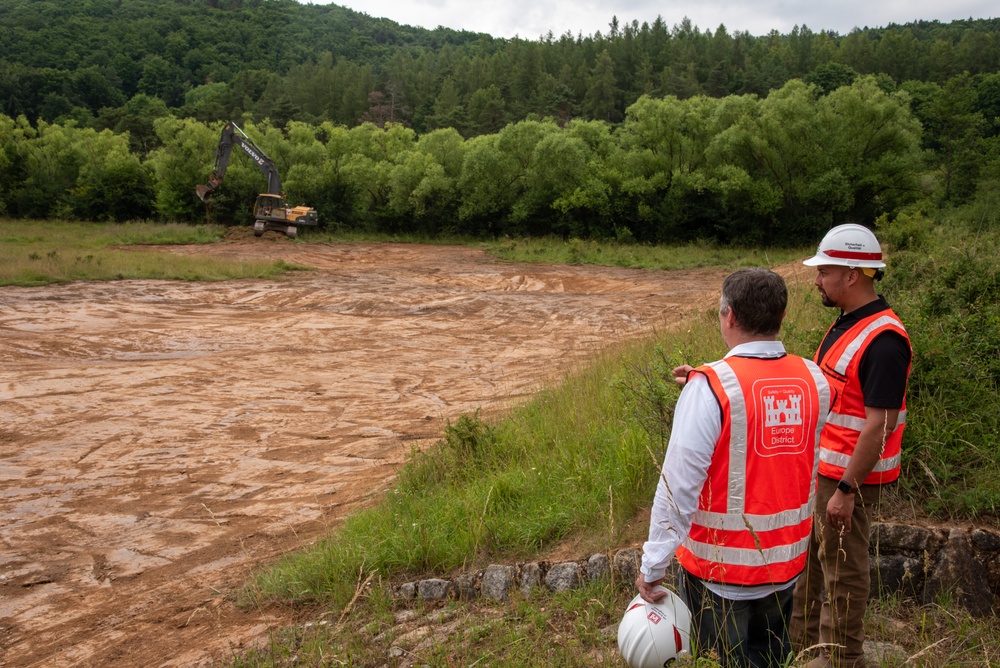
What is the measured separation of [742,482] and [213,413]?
10.0 m

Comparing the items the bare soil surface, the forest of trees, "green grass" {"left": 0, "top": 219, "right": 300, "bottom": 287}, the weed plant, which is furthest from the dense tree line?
the weed plant

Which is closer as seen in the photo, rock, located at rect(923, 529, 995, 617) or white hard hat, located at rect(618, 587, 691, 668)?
white hard hat, located at rect(618, 587, 691, 668)

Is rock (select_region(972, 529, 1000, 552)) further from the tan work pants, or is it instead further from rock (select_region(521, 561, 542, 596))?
rock (select_region(521, 561, 542, 596))

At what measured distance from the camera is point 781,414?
2.55m

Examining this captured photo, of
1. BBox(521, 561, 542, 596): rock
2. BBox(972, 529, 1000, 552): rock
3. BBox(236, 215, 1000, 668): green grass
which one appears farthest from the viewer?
BBox(521, 561, 542, 596): rock

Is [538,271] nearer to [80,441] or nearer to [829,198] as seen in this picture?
[829,198]

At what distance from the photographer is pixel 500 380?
1305cm

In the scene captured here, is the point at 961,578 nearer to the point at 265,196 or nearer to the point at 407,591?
the point at 407,591

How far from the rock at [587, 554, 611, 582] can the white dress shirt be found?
1647mm

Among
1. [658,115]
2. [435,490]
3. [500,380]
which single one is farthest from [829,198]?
[435,490]

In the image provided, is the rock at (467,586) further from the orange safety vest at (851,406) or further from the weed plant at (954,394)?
the weed plant at (954,394)

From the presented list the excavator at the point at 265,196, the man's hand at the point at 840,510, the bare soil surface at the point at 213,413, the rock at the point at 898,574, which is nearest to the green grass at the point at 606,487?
the rock at the point at 898,574

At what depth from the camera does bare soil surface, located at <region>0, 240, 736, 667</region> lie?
5.82 metres

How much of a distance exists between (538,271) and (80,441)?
1825 centimetres
